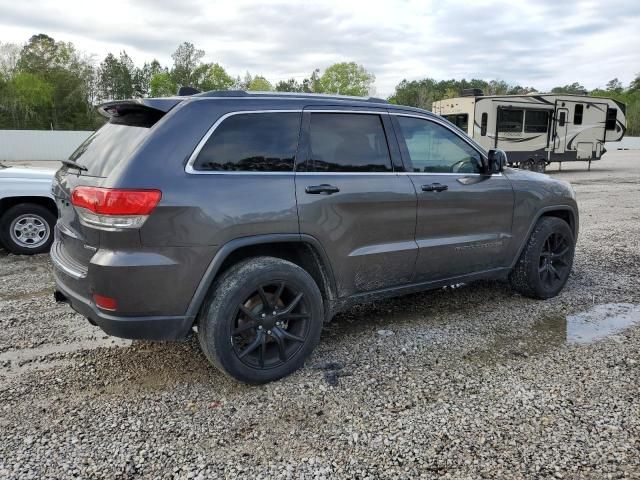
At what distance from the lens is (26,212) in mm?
6484

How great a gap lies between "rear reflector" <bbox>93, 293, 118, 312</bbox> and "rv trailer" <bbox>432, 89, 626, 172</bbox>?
1747 cm

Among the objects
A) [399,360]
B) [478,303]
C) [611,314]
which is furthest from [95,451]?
[611,314]

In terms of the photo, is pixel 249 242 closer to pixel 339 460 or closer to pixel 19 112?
pixel 339 460

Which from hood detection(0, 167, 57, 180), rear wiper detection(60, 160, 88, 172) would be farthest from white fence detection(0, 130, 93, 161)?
rear wiper detection(60, 160, 88, 172)

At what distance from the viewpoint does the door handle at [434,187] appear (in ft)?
13.1

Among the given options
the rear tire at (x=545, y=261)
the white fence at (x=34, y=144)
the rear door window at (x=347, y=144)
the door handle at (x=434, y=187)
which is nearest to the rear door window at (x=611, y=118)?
the rear tire at (x=545, y=261)

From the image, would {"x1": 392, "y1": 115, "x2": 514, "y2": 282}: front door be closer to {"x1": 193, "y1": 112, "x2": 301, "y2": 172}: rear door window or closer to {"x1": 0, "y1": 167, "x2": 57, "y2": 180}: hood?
{"x1": 193, "y1": 112, "x2": 301, "y2": 172}: rear door window

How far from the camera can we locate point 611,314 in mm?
4680

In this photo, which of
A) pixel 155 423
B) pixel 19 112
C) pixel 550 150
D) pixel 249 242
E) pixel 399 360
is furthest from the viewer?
pixel 19 112

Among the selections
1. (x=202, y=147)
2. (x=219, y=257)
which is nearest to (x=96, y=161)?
(x=202, y=147)

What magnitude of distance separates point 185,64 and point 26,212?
228 feet

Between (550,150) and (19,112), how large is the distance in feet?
187

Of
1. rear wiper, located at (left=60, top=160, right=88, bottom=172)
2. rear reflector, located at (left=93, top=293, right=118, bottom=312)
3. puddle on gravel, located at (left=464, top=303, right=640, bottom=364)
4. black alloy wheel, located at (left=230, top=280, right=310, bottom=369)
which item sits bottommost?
puddle on gravel, located at (left=464, top=303, right=640, bottom=364)

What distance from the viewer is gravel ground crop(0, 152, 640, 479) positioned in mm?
2551
